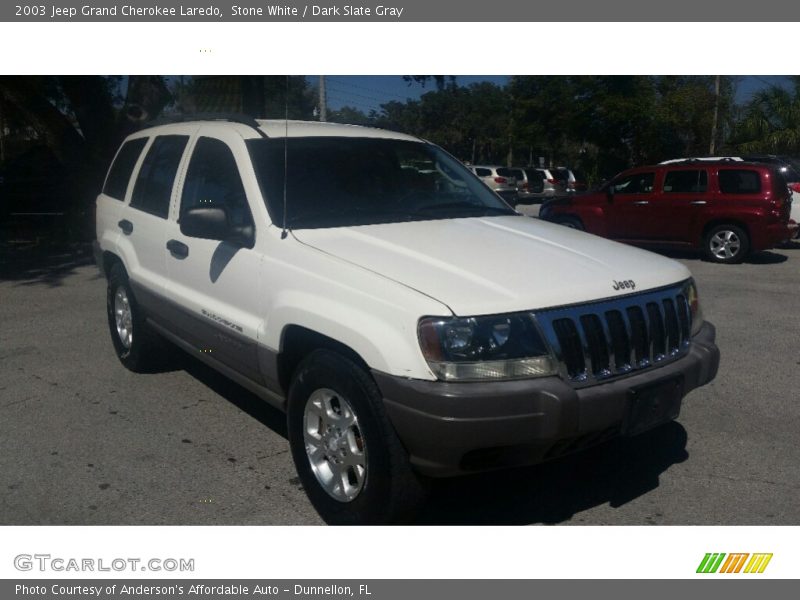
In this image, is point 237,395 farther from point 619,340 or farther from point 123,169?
point 619,340

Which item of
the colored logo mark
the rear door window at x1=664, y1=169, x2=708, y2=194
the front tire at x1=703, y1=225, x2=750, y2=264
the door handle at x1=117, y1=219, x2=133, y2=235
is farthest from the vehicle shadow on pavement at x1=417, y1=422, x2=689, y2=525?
the rear door window at x1=664, y1=169, x2=708, y2=194

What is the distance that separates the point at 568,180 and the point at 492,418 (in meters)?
25.4

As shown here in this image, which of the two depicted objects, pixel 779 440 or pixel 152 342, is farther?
pixel 152 342

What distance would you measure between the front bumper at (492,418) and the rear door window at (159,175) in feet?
8.85

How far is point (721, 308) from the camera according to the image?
28.3ft

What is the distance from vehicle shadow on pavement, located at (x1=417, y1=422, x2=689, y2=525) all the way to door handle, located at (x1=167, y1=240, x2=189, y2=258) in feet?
6.81

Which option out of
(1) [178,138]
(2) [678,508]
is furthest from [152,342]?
(2) [678,508]

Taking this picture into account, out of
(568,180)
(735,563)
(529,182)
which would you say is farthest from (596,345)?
(568,180)

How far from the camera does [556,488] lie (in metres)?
4.02

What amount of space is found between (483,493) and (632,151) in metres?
22.0

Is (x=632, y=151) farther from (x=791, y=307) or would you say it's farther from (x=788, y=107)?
(x=791, y=307)

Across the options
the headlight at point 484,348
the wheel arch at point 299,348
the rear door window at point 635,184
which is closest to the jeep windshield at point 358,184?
the wheel arch at point 299,348

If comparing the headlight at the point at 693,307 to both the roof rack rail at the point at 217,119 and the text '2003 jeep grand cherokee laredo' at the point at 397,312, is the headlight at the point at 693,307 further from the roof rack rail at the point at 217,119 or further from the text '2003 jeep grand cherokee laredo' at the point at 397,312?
the roof rack rail at the point at 217,119

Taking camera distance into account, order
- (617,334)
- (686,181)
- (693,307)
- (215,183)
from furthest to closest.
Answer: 1. (686,181)
2. (215,183)
3. (693,307)
4. (617,334)
